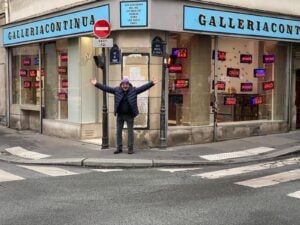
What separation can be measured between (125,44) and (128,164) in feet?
10.9

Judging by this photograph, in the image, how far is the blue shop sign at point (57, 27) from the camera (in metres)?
12.8

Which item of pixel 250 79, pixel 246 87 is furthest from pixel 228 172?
pixel 250 79

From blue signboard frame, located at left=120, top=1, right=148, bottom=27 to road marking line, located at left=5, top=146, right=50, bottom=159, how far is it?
12.2 ft

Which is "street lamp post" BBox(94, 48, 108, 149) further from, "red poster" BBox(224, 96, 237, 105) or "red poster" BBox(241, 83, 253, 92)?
"red poster" BBox(241, 83, 253, 92)

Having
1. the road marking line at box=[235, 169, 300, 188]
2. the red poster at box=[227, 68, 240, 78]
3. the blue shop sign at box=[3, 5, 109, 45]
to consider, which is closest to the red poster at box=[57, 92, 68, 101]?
the blue shop sign at box=[3, 5, 109, 45]

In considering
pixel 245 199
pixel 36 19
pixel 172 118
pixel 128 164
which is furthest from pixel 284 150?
pixel 36 19

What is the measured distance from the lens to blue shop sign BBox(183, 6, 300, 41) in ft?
40.9

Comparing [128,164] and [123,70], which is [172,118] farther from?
[128,164]

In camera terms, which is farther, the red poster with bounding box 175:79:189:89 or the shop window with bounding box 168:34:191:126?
the red poster with bounding box 175:79:189:89

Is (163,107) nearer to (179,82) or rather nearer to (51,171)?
(179,82)

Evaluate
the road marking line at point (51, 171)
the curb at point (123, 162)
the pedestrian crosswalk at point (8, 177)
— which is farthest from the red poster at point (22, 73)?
the pedestrian crosswalk at point (8, 177)

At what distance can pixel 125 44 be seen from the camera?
12.1 m

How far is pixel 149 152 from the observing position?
11734 millimetres

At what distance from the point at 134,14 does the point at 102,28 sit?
2.77ft
